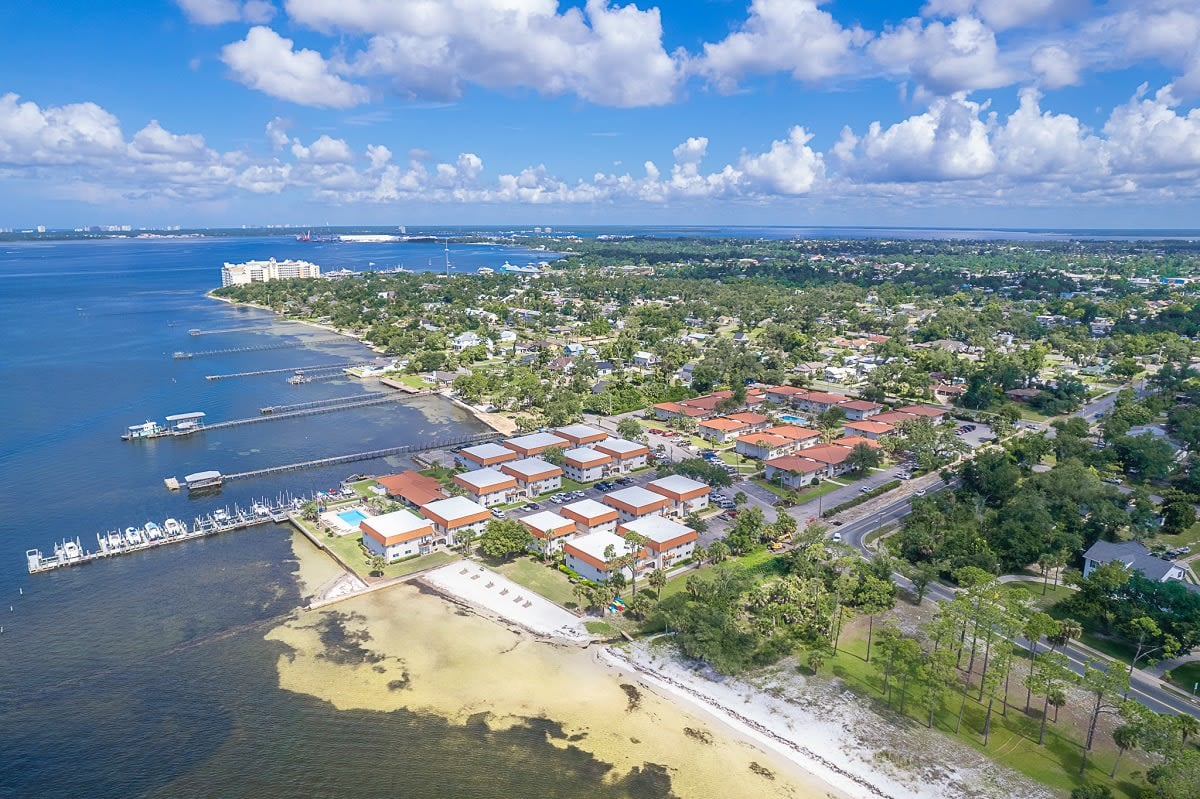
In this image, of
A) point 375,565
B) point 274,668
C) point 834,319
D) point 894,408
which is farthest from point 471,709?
point 834,319

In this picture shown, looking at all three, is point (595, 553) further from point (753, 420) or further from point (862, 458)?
point (753, 420)

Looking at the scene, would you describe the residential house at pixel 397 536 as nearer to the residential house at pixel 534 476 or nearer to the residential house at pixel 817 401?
the residential house at pixel 534 476

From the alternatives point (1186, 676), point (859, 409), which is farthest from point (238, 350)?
point (1186, 676)

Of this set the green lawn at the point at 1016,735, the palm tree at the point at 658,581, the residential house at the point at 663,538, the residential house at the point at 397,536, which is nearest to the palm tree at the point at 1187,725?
the green lawn at the point at 1016,735

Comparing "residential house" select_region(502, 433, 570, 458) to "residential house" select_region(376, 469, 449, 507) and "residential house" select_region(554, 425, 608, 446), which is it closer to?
"residential house" select_region(554, 425, 608, 446)

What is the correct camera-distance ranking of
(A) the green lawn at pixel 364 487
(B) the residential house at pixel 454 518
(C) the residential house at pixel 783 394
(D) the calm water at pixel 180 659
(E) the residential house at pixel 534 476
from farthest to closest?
(C) the residential house at pixel 783 394 → (A) the green lawn at pixel 364 487 → (E) the residential house at pixel 534 476 → (B) the residential house at pixel 454 518 → (D) the calm water at pixel 180 659

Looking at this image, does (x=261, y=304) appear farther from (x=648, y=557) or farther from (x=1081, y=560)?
(x=1081, y=560)
